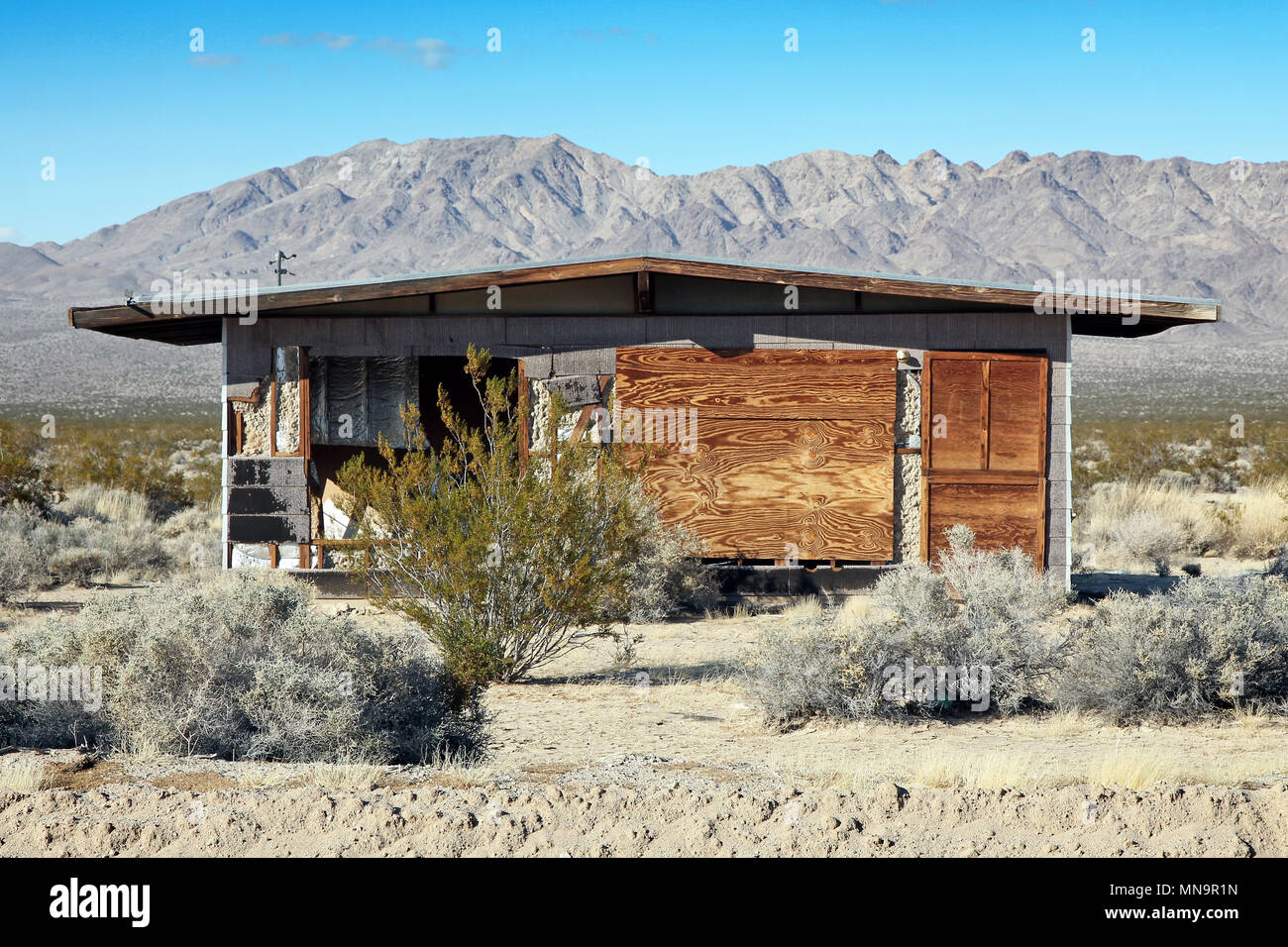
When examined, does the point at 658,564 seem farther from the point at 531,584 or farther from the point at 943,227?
the point at 943,227

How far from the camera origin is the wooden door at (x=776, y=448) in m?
A: 11.9

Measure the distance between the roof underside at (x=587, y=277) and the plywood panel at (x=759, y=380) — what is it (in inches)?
21.7

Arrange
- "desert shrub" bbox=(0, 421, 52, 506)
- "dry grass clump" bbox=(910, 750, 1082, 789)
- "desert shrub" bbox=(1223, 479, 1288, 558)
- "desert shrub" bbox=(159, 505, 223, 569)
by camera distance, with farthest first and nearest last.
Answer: "desert shrub" bbox=(1223, 479, 1288, 558) → "desert shrub" bbox=(0, 421, 52, 506) → "desert shrub" bbox=(159, 505, 223, 569) → "dry grass clump" bbox=(910, 750, 1082, 789)

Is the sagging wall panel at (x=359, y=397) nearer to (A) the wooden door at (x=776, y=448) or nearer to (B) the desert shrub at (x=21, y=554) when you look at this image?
(B) the desert shrub at (x=21, y=554)

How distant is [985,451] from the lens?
11859 mm

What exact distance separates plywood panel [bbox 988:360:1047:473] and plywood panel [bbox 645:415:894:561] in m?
1.05

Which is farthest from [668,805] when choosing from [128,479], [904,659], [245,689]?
[128,479]

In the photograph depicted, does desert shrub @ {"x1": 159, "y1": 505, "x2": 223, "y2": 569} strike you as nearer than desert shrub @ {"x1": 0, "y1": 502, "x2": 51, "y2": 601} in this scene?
No

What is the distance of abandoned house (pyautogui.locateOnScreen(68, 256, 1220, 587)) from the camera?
464 inches

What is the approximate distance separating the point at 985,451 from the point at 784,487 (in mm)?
2049

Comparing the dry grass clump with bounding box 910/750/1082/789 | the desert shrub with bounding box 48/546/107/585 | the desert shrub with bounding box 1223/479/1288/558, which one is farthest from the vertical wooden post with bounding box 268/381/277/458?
the desert shrub with bounding box 1223/479/1288/558

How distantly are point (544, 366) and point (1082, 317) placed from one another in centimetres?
594

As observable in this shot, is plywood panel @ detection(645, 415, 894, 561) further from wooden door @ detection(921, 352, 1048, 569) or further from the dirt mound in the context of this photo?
the dirt mound

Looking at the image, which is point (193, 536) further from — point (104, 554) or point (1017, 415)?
point (1017, 415)
